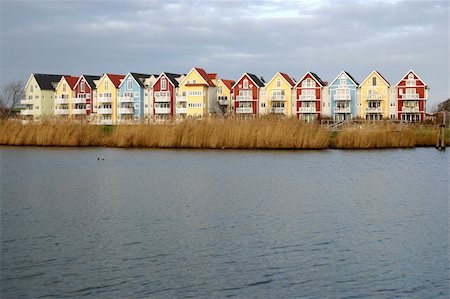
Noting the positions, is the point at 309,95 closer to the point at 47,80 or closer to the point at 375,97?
the point at 375,97

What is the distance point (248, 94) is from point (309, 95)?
8305 mm

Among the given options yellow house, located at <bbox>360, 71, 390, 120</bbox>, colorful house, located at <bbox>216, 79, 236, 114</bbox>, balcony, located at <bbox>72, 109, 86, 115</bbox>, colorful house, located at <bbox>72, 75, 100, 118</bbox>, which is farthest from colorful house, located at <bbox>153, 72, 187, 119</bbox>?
yellow house, located at <bbox>360, 71, 390, 120</bbox>

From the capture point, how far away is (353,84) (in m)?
82.0

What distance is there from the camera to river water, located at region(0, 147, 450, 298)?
945 cm

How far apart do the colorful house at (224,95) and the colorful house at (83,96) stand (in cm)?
1846

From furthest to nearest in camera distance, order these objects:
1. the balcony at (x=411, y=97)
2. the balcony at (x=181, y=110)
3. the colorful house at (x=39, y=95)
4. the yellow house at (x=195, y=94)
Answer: the colorful house at (x=39, y=95) → the balcony at (x=181, y=110) → the yellow house at (x=195, y=94) → the balcony at (x=411, y=97)

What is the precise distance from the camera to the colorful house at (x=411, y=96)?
7831 cm

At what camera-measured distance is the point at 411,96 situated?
7819cm

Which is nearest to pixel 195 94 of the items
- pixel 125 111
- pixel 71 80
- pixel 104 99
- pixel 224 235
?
pixel 125 111

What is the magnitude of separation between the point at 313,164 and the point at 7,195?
15143mm

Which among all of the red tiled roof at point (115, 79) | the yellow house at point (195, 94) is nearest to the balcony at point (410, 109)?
the yellow house at point (195, 94)

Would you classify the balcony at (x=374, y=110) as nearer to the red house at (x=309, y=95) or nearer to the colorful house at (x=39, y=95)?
the red house at (x=309, y=95)

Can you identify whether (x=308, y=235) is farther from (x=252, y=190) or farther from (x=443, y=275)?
(x=252, y=190)

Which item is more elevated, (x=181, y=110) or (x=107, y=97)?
(x=107, y=97)
